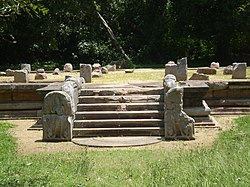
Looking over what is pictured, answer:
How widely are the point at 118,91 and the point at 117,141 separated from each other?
80.9 inches

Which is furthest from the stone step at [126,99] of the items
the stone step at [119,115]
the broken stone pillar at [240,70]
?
the broken stone pillar at [240,70]

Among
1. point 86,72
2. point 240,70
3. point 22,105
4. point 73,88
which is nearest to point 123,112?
point 73,88

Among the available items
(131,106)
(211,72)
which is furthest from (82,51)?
A: (131,106)

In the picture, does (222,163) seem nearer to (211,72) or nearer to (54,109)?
(54,109)

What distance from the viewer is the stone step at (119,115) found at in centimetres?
923

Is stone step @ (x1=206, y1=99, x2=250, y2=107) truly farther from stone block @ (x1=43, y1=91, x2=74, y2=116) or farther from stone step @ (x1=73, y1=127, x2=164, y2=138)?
stone block @ (x1=43, y1=91, x2=74, y2=116)

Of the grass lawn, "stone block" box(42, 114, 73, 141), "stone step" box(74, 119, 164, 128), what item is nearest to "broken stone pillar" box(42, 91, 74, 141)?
"stone block" box(42, 114, 73, 141)

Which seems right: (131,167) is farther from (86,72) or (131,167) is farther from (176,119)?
(86,72)

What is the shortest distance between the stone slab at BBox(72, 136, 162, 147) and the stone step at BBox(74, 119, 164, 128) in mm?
387

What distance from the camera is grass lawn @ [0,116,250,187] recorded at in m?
5.00

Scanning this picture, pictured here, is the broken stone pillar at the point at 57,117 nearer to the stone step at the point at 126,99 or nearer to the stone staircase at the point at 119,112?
the stone staircase at the point at 119,112

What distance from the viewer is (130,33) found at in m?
25.9

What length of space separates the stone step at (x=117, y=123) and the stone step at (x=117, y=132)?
6.7 inches

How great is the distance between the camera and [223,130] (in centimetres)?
918
